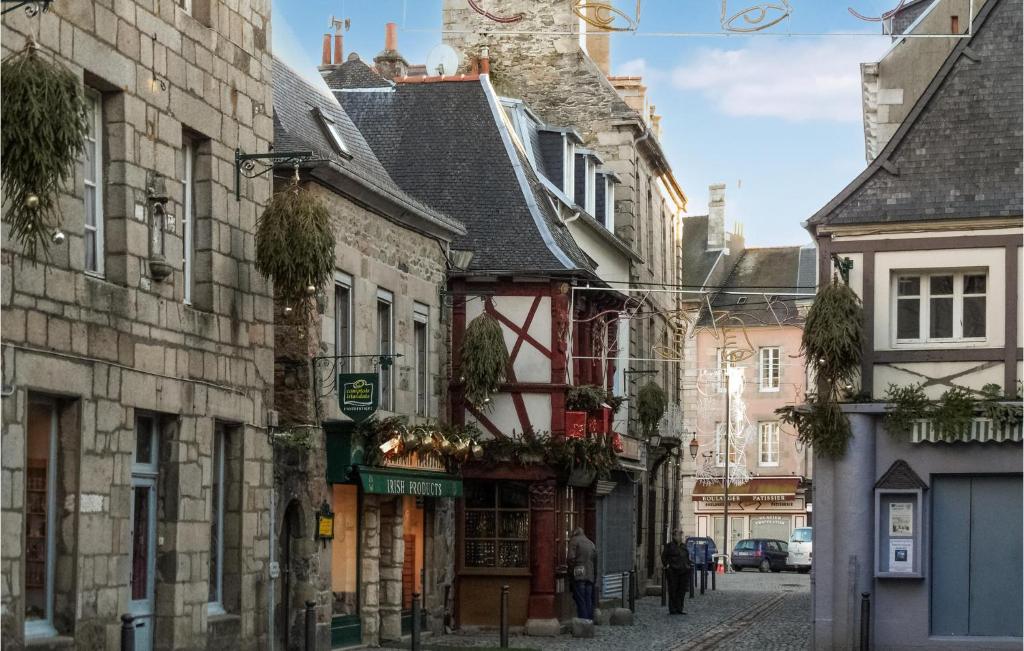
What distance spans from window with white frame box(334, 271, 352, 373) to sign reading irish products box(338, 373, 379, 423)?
3.92 ft

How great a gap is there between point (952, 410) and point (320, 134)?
8054 mm

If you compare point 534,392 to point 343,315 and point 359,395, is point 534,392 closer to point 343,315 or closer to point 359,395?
point 343,315

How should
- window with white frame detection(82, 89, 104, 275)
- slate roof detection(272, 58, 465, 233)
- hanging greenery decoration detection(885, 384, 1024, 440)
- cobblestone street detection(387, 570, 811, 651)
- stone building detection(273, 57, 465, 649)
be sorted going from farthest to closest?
1. cobblestone street detection(387, 570, 811, 651)
2. slate roof detection(272, 58, 465, 233)
3. hanging greenery decoration detection(885, 384, 1024, 440)
4. stone building detection(273, 57, 465, 649)
5. window with white frame detection(82, 89, 104, 275)

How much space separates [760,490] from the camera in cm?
6378

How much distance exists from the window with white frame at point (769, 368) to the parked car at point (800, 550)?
28.4 feet

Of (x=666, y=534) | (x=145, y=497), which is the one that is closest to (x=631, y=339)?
(x=666, y=534)

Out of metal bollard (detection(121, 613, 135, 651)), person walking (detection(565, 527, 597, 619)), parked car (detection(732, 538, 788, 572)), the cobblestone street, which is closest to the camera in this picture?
metal bollard (detection(121, 613, 135, 651))

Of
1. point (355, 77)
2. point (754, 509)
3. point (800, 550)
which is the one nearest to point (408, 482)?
point (355, 77)

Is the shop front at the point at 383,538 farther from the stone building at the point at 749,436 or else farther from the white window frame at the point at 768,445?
the white window frame at the point at 768,445

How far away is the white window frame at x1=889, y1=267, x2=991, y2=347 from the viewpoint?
2091cm

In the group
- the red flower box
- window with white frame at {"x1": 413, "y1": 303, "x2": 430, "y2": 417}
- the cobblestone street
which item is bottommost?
the cobblestone street

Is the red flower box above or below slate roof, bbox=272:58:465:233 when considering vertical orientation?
below

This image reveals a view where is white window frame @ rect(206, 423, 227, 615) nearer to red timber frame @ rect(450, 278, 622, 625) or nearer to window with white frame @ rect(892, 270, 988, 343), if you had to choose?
window with white frame @ rect(892, 270, 988, 343)

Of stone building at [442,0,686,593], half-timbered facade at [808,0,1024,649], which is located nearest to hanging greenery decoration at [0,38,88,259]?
half-timbered facade at [808,0,1024,649]
